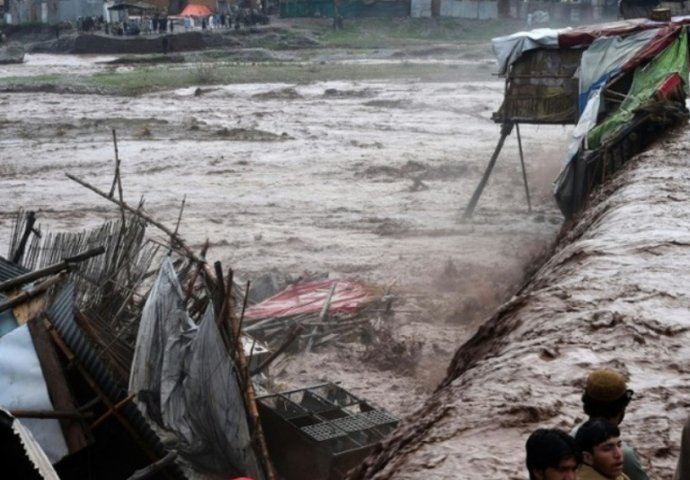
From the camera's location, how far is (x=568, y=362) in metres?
6.58

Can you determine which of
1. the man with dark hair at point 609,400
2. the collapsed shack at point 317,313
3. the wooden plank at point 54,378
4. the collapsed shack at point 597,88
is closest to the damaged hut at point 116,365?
the wooden plank at point 54,378

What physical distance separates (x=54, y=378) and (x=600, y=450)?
171 inches

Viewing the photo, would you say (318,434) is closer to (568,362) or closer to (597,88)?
(568,362)

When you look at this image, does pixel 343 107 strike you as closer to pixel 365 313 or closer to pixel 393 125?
pixel 393 125

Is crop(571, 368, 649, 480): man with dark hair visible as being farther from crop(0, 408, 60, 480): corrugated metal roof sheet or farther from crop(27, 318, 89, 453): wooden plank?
crop(27, 318, 89, 453): wooden plank

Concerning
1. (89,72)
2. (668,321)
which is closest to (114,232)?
(668,321)

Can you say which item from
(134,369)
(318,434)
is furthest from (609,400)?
(134,369)

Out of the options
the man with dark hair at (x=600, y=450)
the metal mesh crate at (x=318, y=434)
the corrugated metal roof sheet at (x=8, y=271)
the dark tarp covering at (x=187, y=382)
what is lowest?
the metal mesh crate at (x=318, y=434)

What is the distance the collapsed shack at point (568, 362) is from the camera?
5.64 m

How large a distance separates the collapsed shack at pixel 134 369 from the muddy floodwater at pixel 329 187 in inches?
81.3

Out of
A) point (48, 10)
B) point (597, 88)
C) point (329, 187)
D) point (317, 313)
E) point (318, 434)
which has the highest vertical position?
point (597, 88)

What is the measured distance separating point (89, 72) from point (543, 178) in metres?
25.7

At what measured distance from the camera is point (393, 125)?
102 feet

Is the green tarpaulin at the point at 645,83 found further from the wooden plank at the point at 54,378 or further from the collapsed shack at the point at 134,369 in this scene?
the wooden plank at the point at 54,378
